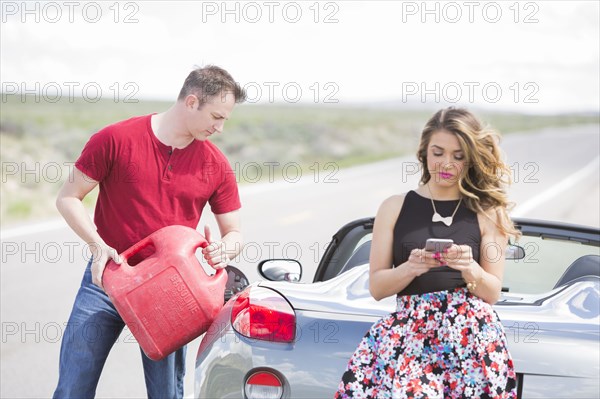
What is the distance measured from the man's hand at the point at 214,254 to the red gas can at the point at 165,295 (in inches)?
4.7

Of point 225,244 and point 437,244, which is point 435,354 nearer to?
point 437,244

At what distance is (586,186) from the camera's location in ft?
83.2

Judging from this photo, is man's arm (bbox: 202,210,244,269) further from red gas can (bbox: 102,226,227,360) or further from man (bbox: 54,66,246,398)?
red gas can (bbox: 102,226,227,360)

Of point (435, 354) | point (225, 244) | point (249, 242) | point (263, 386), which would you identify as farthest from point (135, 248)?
point (249, 242)

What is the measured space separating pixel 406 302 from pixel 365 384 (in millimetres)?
338

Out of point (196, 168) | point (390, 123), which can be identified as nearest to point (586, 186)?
point (196, 168)

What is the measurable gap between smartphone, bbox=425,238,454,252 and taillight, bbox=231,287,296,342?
0.72 m

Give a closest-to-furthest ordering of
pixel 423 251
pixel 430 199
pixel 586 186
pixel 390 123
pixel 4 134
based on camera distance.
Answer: pixel 423 251 → pixel 430 199 → pixel 586 186 → pixel 4 134 → pixel 390 123

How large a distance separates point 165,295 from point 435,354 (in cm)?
126

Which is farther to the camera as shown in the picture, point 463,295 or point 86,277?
point 86,277

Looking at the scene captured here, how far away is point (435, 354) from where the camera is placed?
325 cm

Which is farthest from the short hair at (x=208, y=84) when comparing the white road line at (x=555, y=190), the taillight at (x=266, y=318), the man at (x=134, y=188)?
the white road line at (x=555, y=190)

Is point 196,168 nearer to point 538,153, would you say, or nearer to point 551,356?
point 551,356

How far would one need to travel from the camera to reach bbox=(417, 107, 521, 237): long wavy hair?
11.1 feet
